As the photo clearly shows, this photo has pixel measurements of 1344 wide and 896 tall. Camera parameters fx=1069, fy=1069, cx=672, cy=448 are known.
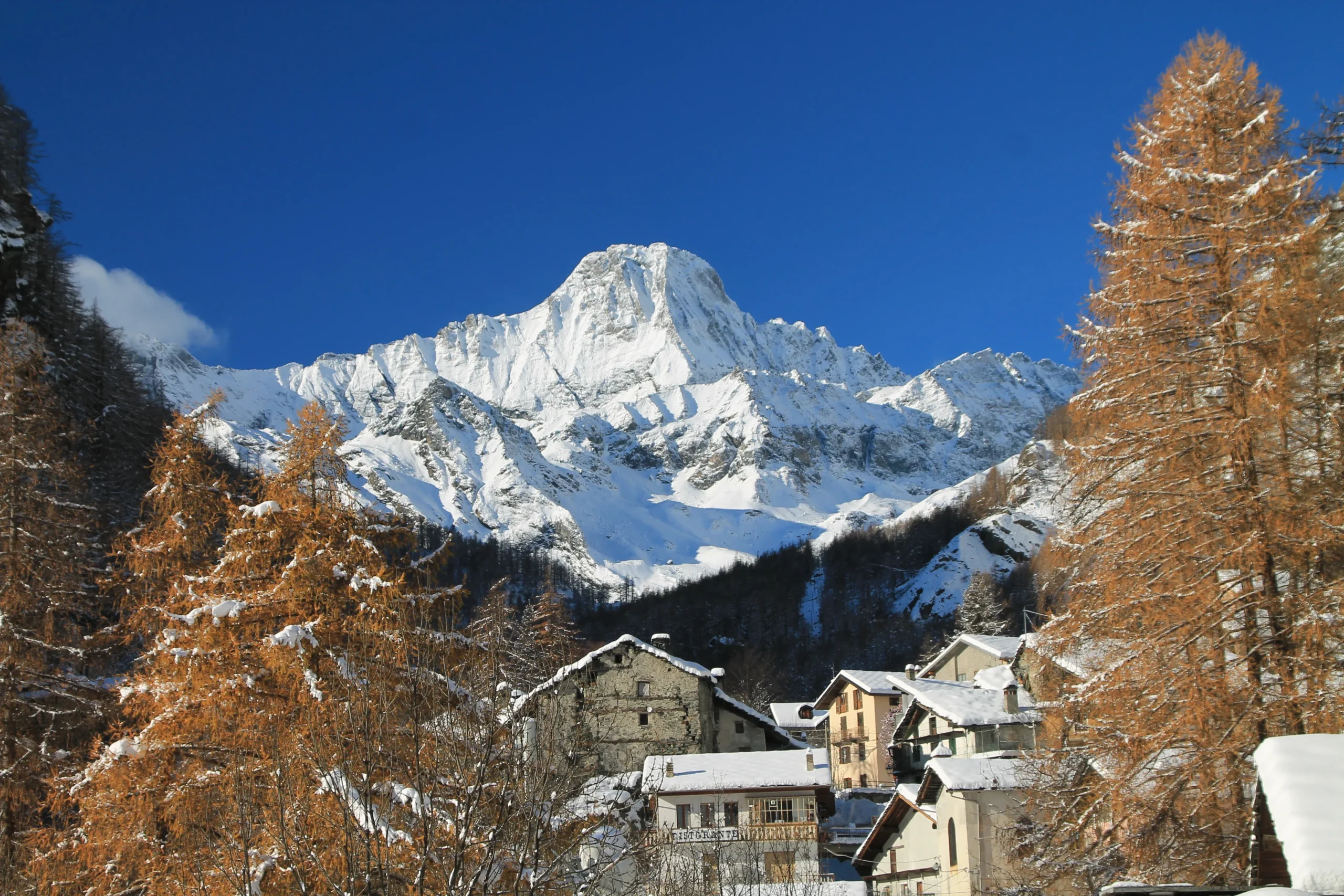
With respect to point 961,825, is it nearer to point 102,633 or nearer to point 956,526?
point 102,633

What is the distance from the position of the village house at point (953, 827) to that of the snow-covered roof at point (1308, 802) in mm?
19845

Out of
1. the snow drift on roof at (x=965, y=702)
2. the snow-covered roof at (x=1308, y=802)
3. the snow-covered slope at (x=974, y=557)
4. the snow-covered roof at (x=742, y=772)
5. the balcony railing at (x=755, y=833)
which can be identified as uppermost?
the snow-covered slope at (x=974, y=557)

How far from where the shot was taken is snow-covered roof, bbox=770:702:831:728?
74.7m

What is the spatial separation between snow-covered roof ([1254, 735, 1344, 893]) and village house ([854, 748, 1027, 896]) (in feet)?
65.1

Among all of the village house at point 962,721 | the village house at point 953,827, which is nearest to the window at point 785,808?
the village house at point 953,827

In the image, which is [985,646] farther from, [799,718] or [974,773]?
[974,773]

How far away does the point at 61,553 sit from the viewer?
18938mm

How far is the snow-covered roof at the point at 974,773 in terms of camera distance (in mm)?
28312

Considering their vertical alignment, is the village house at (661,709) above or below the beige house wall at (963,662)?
below

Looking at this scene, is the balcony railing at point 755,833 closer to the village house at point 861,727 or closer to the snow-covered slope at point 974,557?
the village house at point 861,727

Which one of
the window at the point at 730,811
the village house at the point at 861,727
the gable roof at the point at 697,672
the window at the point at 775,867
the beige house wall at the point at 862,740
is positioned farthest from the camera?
the village house at the point at 861,727

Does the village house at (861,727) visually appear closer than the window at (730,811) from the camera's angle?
No

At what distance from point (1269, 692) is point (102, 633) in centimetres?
1646

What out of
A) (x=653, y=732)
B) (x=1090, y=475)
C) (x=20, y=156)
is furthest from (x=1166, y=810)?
(x=20, y=156)
